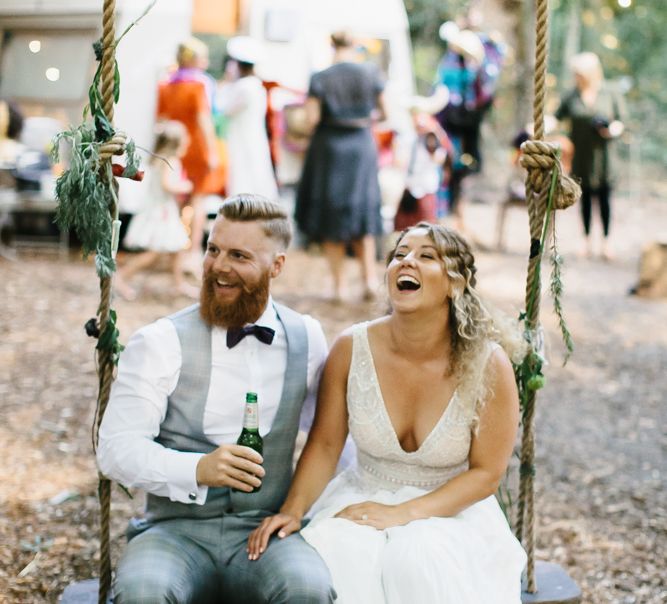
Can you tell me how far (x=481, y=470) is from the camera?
270 centimetres

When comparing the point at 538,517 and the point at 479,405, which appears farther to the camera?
the point at 538,517

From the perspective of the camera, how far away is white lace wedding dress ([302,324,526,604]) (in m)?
2.45

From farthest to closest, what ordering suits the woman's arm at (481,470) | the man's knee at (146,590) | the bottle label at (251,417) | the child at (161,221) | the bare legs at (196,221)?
the bare legs at (196,221) < the child at (161,221) < the woman's arm at (481,470) < the bottle label at (251,417) < the man's knee at (146,590)

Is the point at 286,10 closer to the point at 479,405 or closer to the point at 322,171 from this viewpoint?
the point at 322,171

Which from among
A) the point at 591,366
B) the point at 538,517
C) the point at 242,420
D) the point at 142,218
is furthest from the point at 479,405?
the point at 142,218

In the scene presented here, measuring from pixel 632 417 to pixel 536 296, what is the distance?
3.08 metres

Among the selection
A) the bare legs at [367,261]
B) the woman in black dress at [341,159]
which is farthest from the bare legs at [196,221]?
the bare legs at [367,261]

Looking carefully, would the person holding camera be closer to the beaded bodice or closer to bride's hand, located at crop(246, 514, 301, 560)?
the beaded bodice

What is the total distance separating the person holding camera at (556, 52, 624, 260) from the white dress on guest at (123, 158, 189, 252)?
182 inches

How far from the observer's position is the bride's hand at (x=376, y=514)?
8.63 feet

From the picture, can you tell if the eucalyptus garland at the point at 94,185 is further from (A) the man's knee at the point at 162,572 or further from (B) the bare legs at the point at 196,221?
(B) the bare legs at the point at 196,221

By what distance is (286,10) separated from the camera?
33.6 feet

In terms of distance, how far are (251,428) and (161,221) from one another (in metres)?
5.39

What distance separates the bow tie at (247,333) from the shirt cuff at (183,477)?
354 mm
